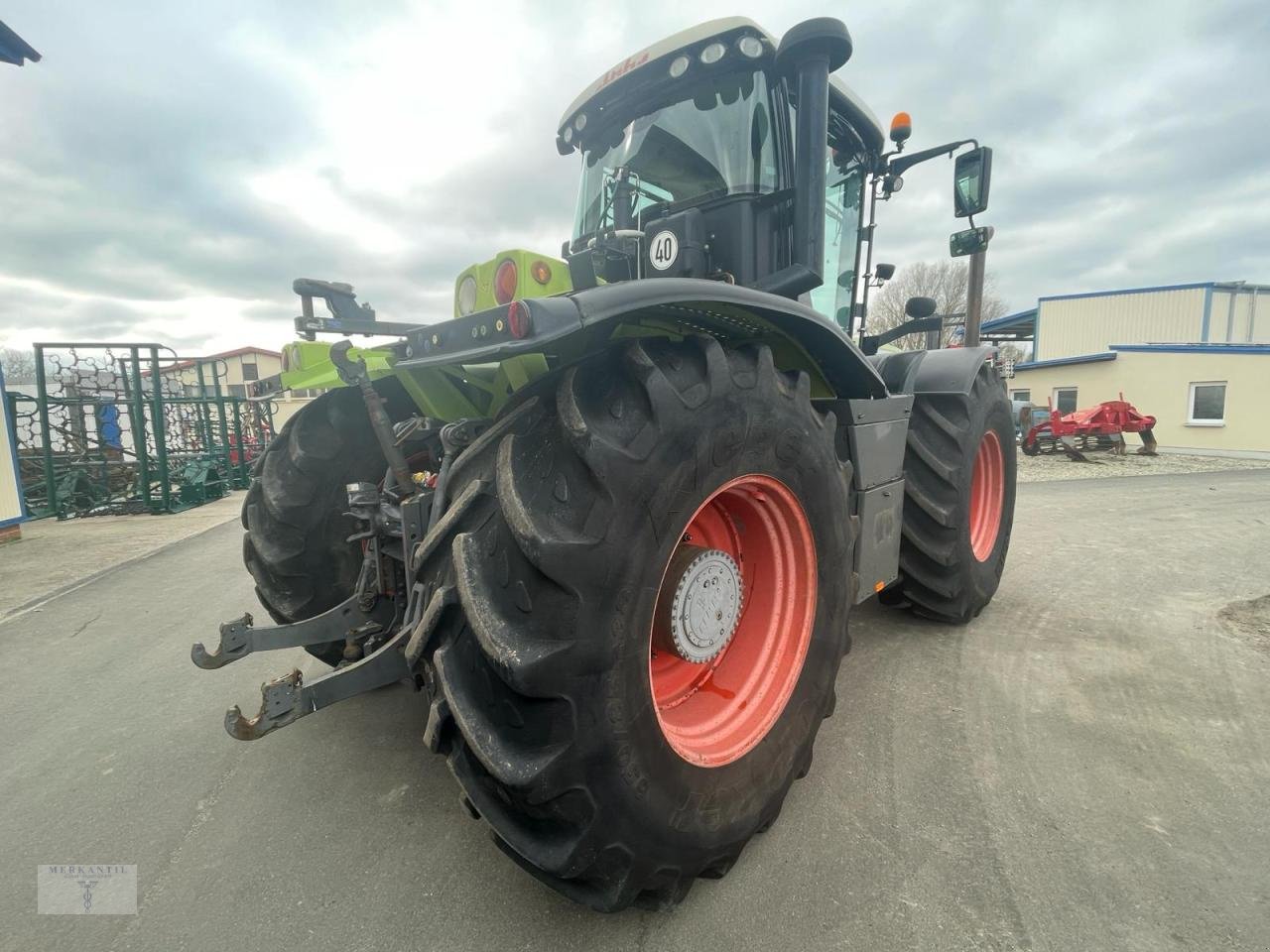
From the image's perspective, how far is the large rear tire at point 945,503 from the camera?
309 centimetres

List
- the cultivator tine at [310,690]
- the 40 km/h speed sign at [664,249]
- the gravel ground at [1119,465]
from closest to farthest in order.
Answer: the cultivator tine at [310,690]
the 40 km/h speed sign at [664,249]
the gravel ground at [1119,465]

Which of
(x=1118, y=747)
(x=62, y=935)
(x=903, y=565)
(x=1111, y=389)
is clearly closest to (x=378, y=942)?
(x=62, y=935)

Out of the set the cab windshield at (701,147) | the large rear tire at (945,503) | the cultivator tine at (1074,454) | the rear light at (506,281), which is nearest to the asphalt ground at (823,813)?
the large rear tire at (945,503)

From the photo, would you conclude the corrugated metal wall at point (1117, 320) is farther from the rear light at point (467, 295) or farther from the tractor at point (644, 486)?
the rear light at point (467, 295)

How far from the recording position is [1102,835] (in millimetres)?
1790

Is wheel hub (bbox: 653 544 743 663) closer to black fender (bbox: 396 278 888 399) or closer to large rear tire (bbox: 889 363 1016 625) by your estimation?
black fender (bbox: 396 278 888 399)

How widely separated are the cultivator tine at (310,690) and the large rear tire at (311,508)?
2.81 ft

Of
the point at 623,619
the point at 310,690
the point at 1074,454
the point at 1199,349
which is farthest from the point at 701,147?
the point at 1199,349

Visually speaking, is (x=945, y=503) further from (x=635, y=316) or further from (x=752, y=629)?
(x=635, y=316)

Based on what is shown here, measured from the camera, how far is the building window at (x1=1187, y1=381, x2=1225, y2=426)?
1485 cm

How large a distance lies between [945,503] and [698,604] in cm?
193

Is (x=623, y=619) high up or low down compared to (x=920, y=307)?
down

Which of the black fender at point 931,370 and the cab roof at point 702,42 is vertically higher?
the cab roof at point 702,42

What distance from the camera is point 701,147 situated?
238 cm
